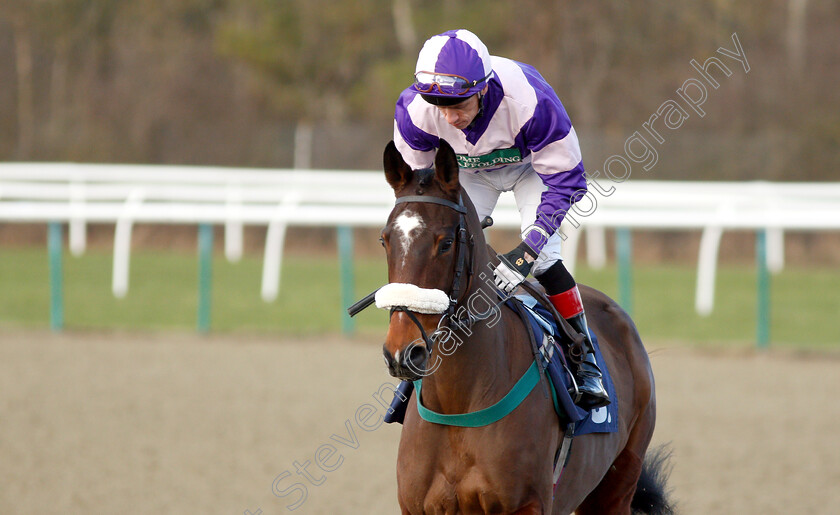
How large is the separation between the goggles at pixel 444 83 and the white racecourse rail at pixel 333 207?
5.62 meters

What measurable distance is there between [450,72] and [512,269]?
681mm

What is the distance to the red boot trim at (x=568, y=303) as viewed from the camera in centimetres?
382

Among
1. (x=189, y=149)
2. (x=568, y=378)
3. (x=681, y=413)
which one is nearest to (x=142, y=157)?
(x=189, y=149)

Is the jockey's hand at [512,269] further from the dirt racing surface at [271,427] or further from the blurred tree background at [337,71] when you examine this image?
the blurred tree background at [337,71]

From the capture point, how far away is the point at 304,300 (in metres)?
12.4

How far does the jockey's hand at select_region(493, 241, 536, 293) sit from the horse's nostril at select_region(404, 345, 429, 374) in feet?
1.86

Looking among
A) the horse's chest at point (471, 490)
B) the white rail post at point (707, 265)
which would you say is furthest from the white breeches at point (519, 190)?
the white rail post at point (707, 265)

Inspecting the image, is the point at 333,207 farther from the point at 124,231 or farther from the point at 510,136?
the point at 510,136

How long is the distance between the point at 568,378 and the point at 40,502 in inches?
126

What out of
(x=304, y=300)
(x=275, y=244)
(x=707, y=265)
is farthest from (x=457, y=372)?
(x=304, y=300)

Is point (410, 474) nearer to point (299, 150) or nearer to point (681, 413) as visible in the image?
point (681, 413)

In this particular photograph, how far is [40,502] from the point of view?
5.29 metres

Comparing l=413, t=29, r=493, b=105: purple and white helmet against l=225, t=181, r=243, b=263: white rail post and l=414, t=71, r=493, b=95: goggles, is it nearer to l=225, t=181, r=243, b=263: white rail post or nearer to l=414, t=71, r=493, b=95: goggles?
l=414, t=71, r=493, b=95: goggles

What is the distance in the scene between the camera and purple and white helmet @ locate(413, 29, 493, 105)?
321 cm
